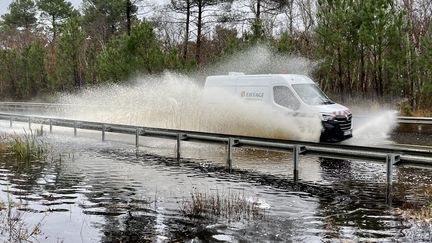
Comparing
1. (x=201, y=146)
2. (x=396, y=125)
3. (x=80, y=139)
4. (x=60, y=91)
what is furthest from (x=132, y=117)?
(x=60, y=91)

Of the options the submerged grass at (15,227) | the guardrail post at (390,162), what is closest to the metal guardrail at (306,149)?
the guardrail post at (390,162)

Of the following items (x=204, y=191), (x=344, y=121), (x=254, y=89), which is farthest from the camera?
(x=254, y=89)

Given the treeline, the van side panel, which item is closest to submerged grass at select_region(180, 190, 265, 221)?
the van side panel

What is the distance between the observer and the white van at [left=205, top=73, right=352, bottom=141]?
17391 mm

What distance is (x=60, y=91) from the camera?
49.1 m

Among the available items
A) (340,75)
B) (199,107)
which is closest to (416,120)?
(340,75)

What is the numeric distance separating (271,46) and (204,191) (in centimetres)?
2029

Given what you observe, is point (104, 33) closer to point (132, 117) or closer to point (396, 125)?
point (132, 117)

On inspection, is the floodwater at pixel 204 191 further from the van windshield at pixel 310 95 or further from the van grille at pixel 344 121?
the van windshield at pixel 310 95

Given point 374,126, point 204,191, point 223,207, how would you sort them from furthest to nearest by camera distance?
point 374,126 < point 204,191 < point 223,207

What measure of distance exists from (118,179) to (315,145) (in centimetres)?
468

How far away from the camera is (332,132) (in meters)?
17.4

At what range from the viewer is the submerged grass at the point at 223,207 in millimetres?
8609

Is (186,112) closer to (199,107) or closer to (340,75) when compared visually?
(199,107)
